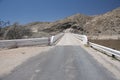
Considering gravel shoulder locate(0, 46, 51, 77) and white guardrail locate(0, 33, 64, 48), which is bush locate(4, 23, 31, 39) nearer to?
white guardrail locate(0, 33, 64, 48)

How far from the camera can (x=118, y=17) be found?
11675 cm

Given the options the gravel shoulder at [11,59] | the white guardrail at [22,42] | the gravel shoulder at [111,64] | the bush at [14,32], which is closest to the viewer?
the gravel shoulder at [111,64]

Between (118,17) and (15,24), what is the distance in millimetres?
79740

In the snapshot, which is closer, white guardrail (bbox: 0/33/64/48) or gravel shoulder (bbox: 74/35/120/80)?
gravel shoulder (bbox: 74/35/120/80)

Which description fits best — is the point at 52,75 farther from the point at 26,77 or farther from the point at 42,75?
the point at 26,77

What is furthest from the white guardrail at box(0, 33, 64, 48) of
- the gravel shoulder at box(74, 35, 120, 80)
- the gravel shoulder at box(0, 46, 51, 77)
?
the gravel shoulder at box(74, 35, 120, 80)

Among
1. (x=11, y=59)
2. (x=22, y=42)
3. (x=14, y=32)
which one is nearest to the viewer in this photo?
(x=11, y=59)

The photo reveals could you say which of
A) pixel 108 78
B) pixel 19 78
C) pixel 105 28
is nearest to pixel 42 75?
pixel 19 78

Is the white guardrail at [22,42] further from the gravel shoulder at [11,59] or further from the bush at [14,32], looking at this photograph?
the bush at [14,32]

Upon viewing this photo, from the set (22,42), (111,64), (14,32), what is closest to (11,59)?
(111,64)

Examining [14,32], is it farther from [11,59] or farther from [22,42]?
[11,59]

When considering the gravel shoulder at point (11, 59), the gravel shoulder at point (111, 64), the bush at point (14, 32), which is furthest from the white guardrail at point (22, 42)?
the bush at point (14, 32)

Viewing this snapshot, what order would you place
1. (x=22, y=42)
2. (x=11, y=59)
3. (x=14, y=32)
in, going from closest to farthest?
(x=11, y=59)
(x=22, y=42)
(x=14, y=32)

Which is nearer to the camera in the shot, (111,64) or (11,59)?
(111,64)
